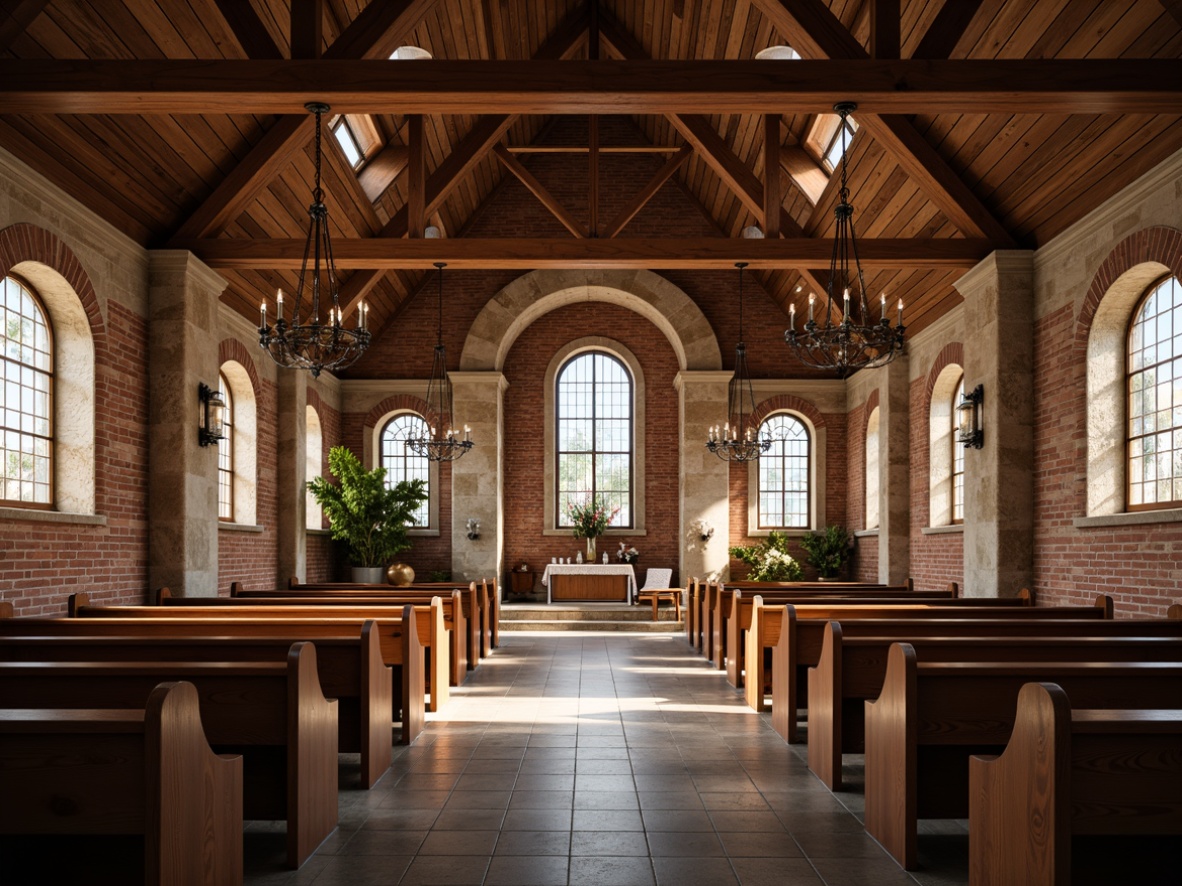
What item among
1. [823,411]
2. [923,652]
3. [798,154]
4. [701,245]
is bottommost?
[923,652]

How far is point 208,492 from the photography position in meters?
9.54

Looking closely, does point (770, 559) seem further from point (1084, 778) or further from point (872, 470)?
point (1084, 778)

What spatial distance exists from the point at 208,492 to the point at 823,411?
10.2 meters

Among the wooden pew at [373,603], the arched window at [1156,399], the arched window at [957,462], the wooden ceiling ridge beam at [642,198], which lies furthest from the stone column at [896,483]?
the wooden pew at [373,603]

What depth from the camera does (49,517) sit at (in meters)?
7.23

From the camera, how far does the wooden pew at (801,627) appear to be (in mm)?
6520

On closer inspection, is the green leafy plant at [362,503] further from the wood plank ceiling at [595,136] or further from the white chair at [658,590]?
the white chair at [658,590]

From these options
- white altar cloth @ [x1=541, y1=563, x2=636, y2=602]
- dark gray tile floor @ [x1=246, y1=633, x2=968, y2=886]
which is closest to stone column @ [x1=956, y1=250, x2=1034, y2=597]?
dark gray tile floor @ [x1=246, y1=633, x2=968, y2=886]

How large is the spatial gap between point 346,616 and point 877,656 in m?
3.29

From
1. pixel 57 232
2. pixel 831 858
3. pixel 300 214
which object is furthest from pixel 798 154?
pixel 831 858

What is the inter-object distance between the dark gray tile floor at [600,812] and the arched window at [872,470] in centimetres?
806

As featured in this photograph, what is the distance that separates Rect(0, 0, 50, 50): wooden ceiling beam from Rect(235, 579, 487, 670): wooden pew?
4.05m

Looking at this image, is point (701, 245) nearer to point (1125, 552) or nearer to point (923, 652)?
point (1125, 552)

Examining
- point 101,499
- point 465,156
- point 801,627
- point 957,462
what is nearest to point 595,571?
point 957,462
